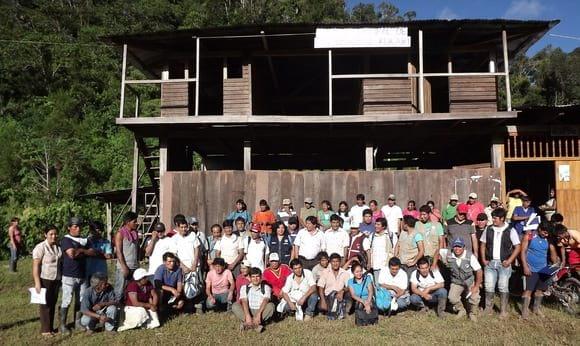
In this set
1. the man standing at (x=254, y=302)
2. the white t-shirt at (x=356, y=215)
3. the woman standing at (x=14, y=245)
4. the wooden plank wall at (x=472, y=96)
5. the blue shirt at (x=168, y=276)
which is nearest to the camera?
the man standing at (x=254, y=302)

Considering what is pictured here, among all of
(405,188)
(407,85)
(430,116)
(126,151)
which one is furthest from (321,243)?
(126,151)

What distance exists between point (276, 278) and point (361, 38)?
6090mm

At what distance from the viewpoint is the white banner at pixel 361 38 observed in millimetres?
10516

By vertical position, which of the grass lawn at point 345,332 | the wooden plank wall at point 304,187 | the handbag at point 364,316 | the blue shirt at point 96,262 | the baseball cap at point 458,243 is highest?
the wooden plank wall at point 304,187

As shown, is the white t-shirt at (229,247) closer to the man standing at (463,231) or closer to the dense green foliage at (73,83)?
the man standing at (463,231)

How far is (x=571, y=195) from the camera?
36.6 ft

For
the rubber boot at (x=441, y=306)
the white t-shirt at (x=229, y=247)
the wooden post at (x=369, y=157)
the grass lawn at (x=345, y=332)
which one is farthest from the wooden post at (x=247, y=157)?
the rubber boot at (x=441, y=306)

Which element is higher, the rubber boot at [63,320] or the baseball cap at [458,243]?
the baseball cap at [458,243]

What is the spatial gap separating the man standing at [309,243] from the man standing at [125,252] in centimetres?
266

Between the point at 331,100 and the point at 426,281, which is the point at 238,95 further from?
the point at 426,281

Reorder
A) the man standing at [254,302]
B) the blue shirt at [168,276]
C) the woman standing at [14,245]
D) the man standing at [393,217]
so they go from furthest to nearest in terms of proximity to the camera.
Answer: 1. the woman standing at [14,245]
2. the man standing at [393,217]
3. the blue shirt at [168,276]
4. the man standing at [254,302]

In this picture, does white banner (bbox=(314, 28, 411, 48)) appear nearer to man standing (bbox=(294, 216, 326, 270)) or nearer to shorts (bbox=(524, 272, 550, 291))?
man standing (bbox=(294, 216, 326, 270))

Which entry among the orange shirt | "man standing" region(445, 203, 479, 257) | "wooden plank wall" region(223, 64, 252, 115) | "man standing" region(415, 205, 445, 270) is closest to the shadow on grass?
the orange shirt

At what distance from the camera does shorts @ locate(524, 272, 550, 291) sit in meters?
6.99
